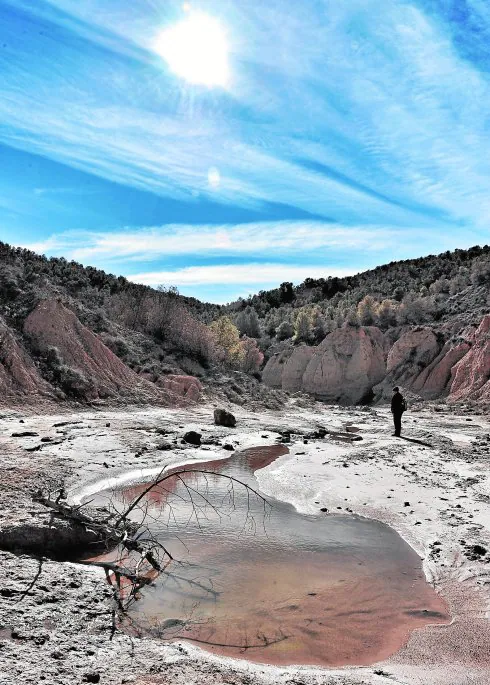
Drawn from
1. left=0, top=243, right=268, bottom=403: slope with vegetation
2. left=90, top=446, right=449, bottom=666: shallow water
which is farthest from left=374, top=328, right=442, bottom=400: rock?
left=90, top=446, right=449, bottom=666: shallow water

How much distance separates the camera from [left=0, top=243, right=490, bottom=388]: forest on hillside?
2730 cm

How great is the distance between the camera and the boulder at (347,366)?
42.8 m

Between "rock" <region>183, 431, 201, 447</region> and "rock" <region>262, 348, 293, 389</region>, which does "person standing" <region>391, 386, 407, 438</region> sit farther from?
"rock" <region>262, 348, 293, 389</region>

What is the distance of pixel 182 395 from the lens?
26.1m

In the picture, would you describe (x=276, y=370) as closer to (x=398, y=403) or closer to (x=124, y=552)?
(x=398, y=403)

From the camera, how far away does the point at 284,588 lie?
6.19 metres

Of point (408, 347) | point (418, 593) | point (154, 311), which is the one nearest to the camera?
point (418, 593)

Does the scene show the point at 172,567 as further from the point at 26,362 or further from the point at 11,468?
the point at 26,362

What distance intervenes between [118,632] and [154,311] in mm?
30173

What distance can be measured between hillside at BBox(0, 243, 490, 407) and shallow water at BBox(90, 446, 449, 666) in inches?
510

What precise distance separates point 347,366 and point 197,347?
16207 millimetres

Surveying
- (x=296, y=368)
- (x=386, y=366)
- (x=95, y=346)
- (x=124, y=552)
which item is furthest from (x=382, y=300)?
(x=124, y=552)

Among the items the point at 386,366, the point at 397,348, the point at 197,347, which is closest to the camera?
the point at 197,347

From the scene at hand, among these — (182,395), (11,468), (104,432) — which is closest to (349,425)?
(182,395)
